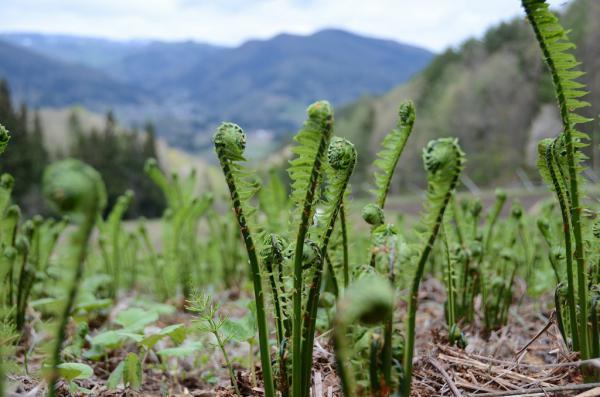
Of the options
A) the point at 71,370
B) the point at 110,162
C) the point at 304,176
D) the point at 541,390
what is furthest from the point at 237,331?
the point at 110,162

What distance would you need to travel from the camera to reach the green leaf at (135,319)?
187 centimetres

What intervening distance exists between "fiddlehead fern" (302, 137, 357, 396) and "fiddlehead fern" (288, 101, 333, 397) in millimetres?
25

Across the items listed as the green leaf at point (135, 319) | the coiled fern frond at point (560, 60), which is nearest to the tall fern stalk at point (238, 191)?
the coiled fern frond at point (560, 60)

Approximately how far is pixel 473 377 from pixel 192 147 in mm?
195116

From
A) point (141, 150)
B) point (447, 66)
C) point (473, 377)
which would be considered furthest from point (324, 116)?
point (447, 66)

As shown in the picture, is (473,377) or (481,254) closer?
(473,377)

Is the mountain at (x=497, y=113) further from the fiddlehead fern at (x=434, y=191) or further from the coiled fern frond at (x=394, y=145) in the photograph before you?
the fiddlehead fern at (x=434, y=191)

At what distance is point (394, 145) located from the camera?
55.4 inches

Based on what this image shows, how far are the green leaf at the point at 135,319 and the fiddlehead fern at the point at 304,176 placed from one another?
0.95 metres

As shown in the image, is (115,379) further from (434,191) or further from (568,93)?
(568,93)

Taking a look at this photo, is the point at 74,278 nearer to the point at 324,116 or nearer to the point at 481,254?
the point at 324,116

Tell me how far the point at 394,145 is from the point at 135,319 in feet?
3.84

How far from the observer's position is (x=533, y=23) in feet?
3.43

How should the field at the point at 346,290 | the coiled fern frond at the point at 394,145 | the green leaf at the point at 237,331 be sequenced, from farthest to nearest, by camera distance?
the green leaf at the point at 237,331 → the coiled fern frond at the point at 394,145 → the field at the point at 346,290
